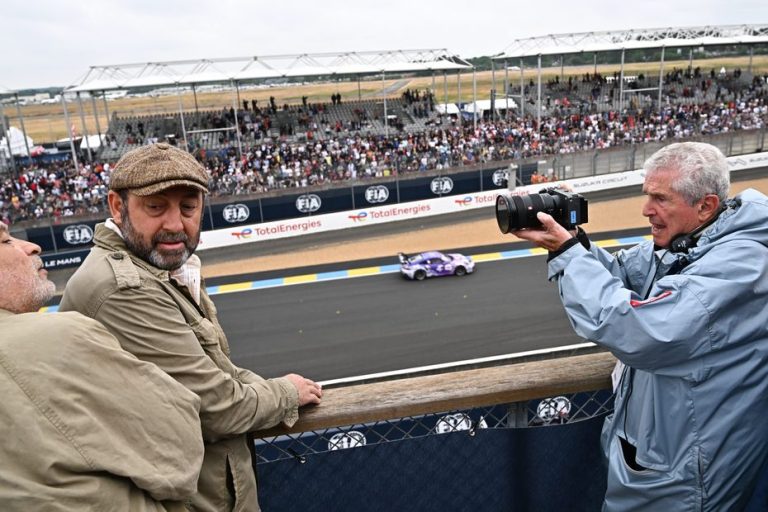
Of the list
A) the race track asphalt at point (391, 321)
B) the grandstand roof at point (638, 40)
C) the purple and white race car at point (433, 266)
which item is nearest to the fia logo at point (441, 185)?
the race track asphalt at point (391, 321)

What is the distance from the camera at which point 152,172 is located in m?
1.84

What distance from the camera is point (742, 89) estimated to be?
1491 inches

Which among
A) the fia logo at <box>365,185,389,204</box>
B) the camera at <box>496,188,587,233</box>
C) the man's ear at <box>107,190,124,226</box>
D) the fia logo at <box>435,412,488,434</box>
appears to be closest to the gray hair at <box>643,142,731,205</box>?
the camera at <box>496,188,587,233</box>

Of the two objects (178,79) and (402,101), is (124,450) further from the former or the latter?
(402,101)

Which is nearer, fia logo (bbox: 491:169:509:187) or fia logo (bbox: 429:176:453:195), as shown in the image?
fia logo (bbox: 429:176:453:195)

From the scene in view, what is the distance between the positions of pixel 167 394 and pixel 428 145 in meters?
26.5

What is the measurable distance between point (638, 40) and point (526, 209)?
118ft

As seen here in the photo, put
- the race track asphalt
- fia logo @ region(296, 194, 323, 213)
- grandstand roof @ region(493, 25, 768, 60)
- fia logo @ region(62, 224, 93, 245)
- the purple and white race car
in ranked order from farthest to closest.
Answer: grandstand roof @ region(493, 25, 768, 60) < fia logo @ region(296, 194, 323, 213) < fia logo @ region(62, 224, 93, 245) < the purple and white race car < the race track asphalt

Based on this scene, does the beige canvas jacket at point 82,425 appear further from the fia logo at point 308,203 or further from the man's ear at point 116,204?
the fia logo at point 308,203

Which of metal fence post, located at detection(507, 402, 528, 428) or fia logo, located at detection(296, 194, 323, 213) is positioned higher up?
metal fence post, located at detection(507, 402, 528, 428)

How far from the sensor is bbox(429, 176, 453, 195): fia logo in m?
23.0

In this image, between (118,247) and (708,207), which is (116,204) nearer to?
(118,247)

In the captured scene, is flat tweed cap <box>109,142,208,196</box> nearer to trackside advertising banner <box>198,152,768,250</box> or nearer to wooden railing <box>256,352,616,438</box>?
wooden railing <box>256,352,616,438</box>

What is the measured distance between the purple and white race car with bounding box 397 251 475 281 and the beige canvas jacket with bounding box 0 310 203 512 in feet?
54.2
